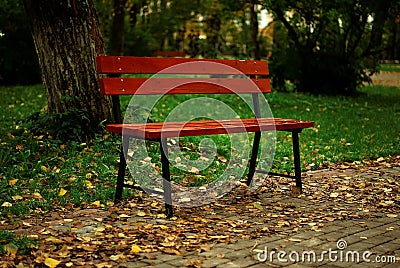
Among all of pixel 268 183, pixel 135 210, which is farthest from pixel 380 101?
pixel 135 210

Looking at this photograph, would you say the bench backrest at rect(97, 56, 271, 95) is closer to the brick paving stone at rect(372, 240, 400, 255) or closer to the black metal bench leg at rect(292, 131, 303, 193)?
the black metal bench leg at rect(292, 131, 303, 193)

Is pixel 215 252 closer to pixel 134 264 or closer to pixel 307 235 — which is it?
pixel 134 264

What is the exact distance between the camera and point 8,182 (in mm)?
5828

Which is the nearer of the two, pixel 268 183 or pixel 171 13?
pixel 268 183

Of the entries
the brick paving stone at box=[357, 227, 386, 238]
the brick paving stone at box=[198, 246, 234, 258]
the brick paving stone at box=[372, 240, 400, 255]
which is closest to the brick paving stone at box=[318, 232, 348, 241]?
the brick paving stone at box=[357, 227, 386, 238]

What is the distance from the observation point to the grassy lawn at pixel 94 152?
5598 mm

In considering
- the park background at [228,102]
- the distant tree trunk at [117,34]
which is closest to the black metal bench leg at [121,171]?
the park background at [228,102]

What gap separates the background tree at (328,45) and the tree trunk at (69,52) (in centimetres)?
868

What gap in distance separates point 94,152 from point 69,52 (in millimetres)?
1194

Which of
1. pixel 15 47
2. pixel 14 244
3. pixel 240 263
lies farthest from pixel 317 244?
pixel 15 47

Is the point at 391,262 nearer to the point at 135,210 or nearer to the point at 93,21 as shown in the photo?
the point at 135,210

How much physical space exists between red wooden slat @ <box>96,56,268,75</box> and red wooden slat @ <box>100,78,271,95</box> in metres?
0.08

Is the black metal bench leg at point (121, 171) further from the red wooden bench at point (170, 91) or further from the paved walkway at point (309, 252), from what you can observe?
the paved walkway at point (309, 252)

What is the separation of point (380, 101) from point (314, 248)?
11.6m
